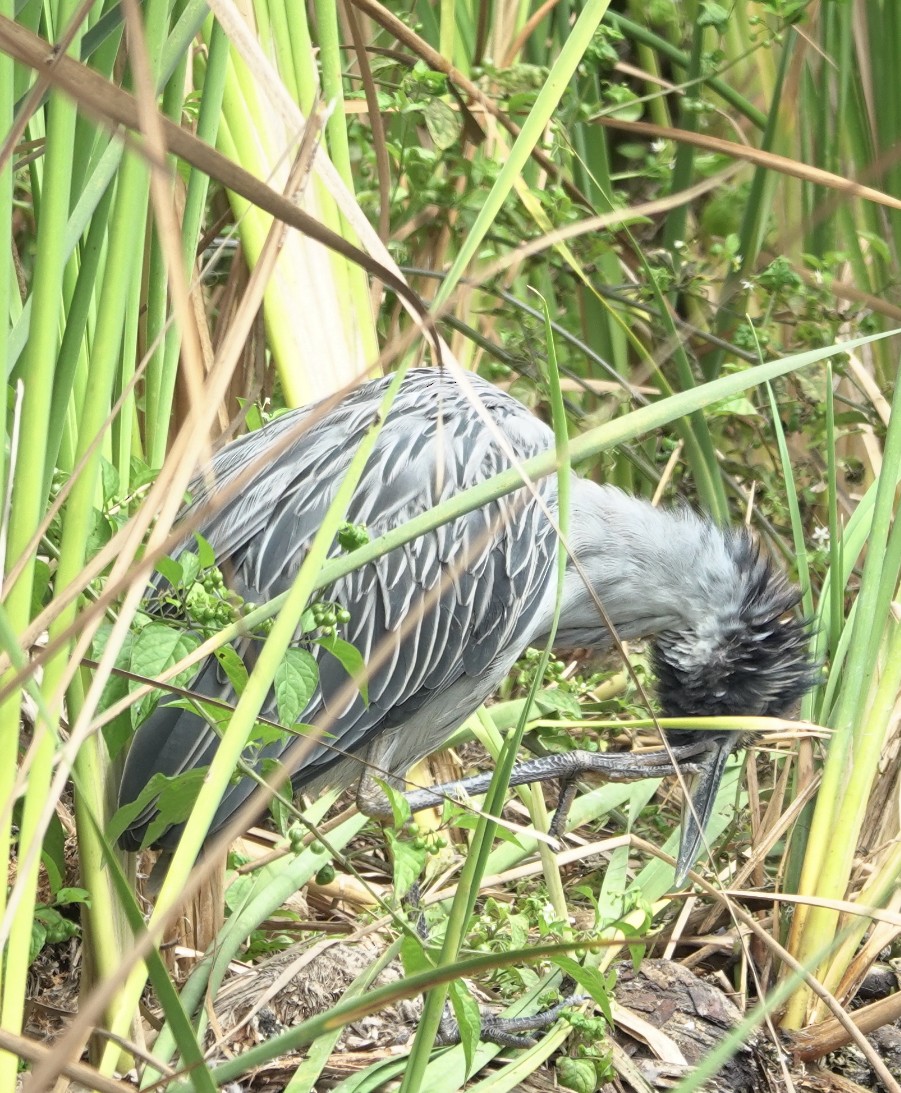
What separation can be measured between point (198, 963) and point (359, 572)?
93cm

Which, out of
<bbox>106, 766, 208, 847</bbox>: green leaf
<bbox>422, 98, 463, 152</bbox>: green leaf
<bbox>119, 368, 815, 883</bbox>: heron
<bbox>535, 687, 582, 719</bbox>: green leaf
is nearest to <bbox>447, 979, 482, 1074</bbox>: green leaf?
<bbox>106, 766, 208, 847</bbox>: green leaf

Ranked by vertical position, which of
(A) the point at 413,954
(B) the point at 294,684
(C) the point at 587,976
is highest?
(B) the point at 294,684

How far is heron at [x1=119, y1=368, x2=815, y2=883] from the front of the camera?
262cm

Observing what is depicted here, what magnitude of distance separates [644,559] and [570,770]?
1.77 feet

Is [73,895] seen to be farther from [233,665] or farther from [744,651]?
[744,651]

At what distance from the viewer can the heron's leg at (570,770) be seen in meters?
2.66

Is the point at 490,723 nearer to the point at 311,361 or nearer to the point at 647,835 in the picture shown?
the point at 647,835

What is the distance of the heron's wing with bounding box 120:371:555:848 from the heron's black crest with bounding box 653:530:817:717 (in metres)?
0.41

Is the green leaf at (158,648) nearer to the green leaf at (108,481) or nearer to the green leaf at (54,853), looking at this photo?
the green leaf at (108,481)

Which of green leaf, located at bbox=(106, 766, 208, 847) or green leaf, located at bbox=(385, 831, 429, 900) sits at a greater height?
green leaf, located at bbox=(106, 766, 208, 847)

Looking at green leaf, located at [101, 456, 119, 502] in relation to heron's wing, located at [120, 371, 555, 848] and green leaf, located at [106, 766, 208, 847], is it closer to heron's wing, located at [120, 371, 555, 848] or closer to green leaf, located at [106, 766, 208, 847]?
green leaf, located at [106, 766, 208, 847]

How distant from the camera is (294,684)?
146 centimetres

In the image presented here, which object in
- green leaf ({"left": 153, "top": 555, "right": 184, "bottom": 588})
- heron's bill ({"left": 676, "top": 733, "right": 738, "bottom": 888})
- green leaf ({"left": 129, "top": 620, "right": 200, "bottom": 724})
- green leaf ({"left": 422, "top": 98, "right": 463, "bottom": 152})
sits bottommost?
heron's bill ({"left": 676, "top": 733, "right": 738, "bottom": 888})

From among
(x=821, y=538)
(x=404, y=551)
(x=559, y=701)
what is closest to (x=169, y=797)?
(x=559, y=701)
